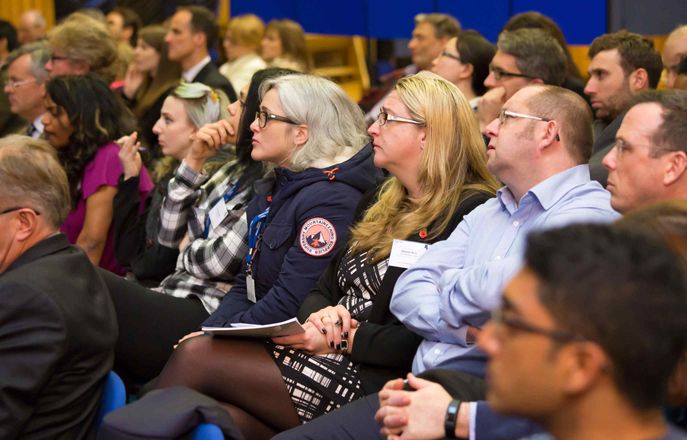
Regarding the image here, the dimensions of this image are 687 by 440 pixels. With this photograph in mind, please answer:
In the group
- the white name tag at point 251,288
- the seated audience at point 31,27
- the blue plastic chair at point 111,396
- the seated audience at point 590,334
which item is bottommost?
the seated audience at point 31,27

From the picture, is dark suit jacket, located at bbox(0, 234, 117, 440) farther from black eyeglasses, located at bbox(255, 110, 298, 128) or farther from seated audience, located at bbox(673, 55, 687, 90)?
seated audience, located at bbox(673, 55, 687, 90)

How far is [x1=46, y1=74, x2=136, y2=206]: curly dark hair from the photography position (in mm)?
4309

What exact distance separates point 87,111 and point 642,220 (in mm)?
3183

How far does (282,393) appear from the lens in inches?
107

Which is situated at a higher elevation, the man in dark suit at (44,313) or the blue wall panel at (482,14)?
the man in dark suit at (44,313)

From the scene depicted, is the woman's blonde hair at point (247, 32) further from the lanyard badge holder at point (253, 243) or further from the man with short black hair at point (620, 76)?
the lanyard badge holder at point (253, 243)

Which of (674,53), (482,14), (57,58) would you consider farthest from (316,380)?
(482,14)

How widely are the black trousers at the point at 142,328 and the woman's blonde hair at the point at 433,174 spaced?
82 centimetres

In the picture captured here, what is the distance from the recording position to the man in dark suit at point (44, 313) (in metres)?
2.25

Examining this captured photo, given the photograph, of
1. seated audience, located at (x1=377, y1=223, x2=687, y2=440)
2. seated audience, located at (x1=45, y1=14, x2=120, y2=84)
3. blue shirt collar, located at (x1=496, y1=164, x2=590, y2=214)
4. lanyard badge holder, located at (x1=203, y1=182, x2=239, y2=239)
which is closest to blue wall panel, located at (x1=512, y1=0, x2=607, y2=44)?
seated audience, located at (x1=45, y1=14, x2=120, y2=84)

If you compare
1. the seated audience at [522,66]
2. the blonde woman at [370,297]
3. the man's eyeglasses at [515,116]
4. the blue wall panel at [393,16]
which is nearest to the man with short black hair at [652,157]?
the man's eyeglasses at [515,116]

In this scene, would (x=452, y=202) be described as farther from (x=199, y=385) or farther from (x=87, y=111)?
(x=87, y=111)

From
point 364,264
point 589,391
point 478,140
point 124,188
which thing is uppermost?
point 589,391

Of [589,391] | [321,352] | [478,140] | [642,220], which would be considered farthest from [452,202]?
[589,391]
